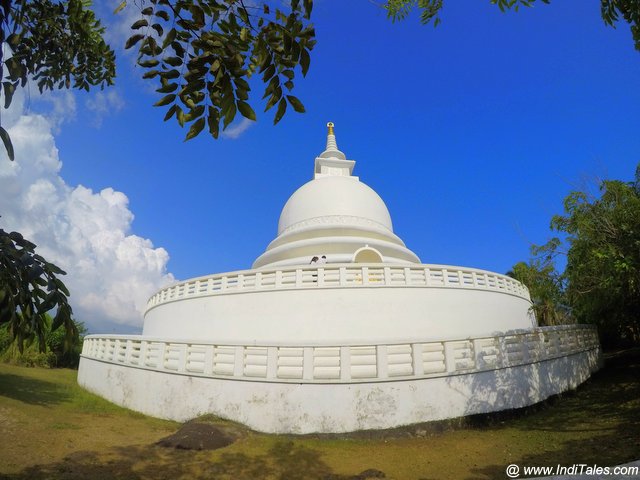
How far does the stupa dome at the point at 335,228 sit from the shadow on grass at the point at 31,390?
880 cm

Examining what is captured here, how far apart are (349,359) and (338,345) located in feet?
1.29

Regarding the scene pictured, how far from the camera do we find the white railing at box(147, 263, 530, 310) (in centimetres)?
1234

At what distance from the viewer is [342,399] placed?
319 inches

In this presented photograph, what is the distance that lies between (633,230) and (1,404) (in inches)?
583

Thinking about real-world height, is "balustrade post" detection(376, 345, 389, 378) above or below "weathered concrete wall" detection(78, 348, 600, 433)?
above

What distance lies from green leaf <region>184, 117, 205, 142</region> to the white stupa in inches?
277

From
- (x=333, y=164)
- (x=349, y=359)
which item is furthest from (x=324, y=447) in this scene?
(x=333, y=164)

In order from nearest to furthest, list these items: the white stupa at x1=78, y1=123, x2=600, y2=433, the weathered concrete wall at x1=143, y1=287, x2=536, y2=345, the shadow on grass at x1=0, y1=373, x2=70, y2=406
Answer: the white stupa at x1=78, y1=123, x2=600, y2=433, the shadow on grass at x1=0, y1=373, x2=70, y2=406, the weathered concrete wall at x1=143, y1=287, x2=536, y2=345

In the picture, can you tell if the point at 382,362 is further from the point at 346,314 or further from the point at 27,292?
the point at 27,292

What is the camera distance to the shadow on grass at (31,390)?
10.1 meters

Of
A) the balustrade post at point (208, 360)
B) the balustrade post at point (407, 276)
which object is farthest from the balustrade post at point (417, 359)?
the balustrade post at point (208, 360)

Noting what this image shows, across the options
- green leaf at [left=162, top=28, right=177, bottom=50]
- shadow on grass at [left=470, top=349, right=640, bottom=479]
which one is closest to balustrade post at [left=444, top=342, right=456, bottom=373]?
shadow on grass at [left=470, top=349, right=640, bottom=479]

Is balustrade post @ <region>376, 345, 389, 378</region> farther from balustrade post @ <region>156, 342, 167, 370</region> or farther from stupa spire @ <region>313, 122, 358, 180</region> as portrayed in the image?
stupa spire @ <region>313, 122, 358, 180</region>

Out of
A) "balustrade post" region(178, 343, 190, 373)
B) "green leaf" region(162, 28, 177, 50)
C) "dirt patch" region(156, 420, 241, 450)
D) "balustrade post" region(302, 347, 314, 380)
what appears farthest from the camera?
"balustrade post" region(178, 343, 190, 373)
